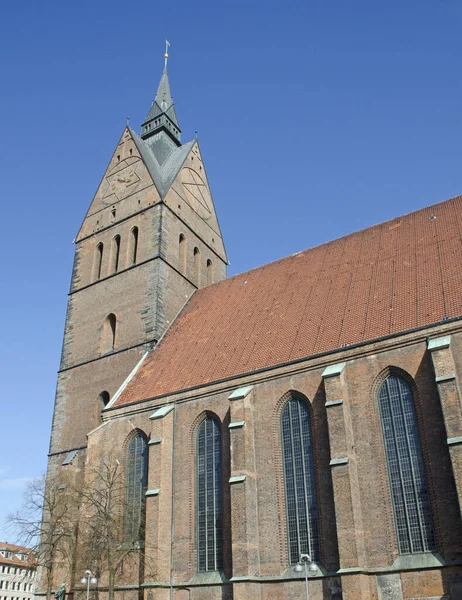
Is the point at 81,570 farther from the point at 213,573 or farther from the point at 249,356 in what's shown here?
the point at 249,356

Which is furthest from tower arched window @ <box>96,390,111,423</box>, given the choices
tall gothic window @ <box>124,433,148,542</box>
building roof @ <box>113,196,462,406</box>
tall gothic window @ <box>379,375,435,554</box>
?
tall gothic window @ <box>379,375,435,554</box>

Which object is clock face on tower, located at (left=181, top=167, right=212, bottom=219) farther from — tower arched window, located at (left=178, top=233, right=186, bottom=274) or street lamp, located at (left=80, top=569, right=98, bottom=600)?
street lamp, located at (left=80, top=569, right=98, bottom=600)

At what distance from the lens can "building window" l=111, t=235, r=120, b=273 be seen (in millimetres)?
31297

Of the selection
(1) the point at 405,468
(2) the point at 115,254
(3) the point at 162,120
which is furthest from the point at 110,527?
(3) the point at 162,120

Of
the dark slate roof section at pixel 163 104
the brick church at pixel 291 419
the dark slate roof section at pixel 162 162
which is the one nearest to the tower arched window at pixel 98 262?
the brick church at pixel 291 419

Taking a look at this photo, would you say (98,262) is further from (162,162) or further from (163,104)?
(163,104)

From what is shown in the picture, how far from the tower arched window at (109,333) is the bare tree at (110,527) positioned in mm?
6914

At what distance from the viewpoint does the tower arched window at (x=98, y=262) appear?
3191 centimetres

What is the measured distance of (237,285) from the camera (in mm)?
27906

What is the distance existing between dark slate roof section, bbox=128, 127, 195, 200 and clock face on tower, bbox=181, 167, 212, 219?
77 centimetres

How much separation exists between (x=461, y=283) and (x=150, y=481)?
12221mm

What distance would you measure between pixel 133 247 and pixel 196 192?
616 centimetres

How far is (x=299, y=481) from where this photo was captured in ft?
60.7

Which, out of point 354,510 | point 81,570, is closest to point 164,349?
point 81,570
